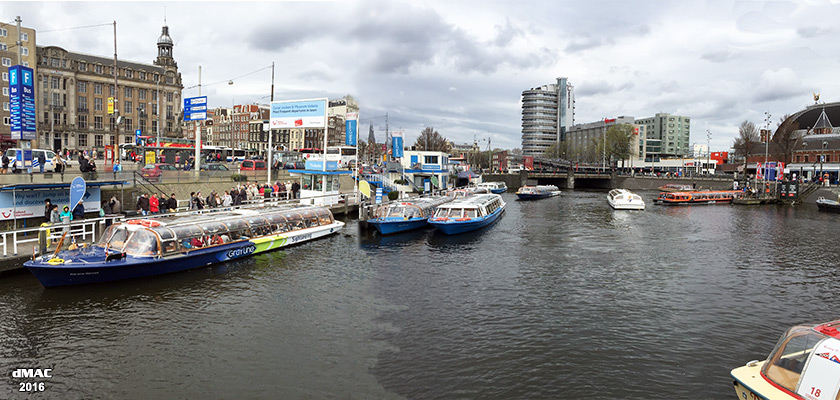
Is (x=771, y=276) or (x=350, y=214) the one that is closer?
(x=771, y=276)

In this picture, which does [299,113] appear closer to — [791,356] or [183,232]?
[183,232]

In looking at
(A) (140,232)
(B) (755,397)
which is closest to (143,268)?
(A) (140,232)

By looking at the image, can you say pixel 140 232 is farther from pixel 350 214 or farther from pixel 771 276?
pixel 771 276

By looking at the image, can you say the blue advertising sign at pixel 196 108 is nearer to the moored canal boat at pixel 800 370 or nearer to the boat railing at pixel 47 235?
the boat railing at pixel 47 235

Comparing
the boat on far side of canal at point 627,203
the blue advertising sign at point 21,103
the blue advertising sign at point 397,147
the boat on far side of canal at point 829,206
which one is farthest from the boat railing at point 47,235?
the boat on far side of canal at point 829,206

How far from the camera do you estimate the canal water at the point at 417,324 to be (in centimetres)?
1467

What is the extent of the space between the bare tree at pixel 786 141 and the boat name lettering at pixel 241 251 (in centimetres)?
13051

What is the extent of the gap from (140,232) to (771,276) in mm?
34023

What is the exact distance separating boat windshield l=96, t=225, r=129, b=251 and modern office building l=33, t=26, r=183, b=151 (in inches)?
3045

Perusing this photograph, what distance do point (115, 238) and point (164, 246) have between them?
249 centimetres

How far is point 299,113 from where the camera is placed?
4556cm

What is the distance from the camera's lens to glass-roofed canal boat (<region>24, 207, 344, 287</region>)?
21562 millimetres

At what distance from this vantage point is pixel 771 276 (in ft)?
94.1

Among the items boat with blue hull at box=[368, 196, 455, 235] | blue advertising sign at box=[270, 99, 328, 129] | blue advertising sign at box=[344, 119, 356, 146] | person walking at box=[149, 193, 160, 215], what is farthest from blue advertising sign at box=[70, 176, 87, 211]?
blue advertising sign at box=[344, 119, 356, 146]
